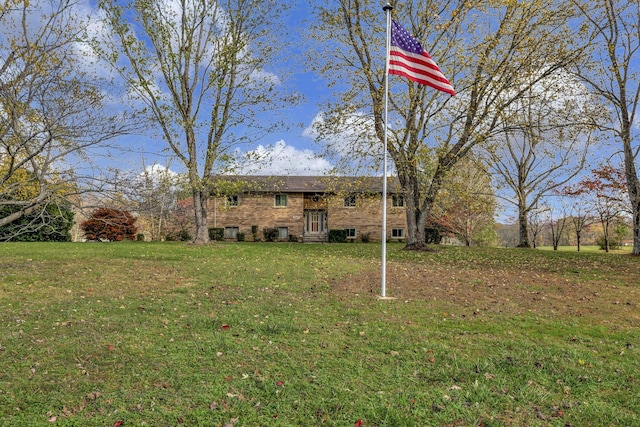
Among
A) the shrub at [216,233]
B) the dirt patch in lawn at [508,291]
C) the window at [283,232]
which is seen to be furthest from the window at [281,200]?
the dirt patch in lawn at [508,291]

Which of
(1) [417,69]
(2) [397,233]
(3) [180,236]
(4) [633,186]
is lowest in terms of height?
(3) [180,236]

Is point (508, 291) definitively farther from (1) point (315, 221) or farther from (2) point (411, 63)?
(1) point (315, 221)

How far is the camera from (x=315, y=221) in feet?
107

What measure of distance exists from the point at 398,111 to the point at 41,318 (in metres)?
15.0

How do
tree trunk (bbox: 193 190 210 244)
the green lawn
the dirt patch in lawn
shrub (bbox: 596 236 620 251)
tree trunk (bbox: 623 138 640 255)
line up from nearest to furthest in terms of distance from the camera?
the green lawn < the dirt patch in lawn < tree trunk (bbox: 623 138 640 255) < tree trunk (bbox: 193 190 210 244) < shrub (bbox: 596 236 620 251)

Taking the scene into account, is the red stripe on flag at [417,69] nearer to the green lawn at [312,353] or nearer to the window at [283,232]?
the green lawn at [312,353]

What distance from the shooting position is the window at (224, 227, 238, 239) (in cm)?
3134

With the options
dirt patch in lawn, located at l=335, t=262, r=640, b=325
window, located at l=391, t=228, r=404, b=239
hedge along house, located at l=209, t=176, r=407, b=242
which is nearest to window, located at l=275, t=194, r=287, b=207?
hedge along house, located at l=209, t=176, r=407, b=242

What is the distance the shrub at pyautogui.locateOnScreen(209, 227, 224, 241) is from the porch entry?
660cm

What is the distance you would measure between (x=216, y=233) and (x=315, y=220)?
308 inches

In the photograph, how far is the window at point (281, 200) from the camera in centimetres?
3166

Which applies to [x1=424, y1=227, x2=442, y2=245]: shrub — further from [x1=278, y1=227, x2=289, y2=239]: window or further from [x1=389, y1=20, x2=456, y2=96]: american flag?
[x1=389, y1=20, x2=456, y2=96]: american flag

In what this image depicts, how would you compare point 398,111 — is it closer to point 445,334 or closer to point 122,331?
point 445,334

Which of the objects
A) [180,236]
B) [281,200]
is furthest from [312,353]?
[180,236]
